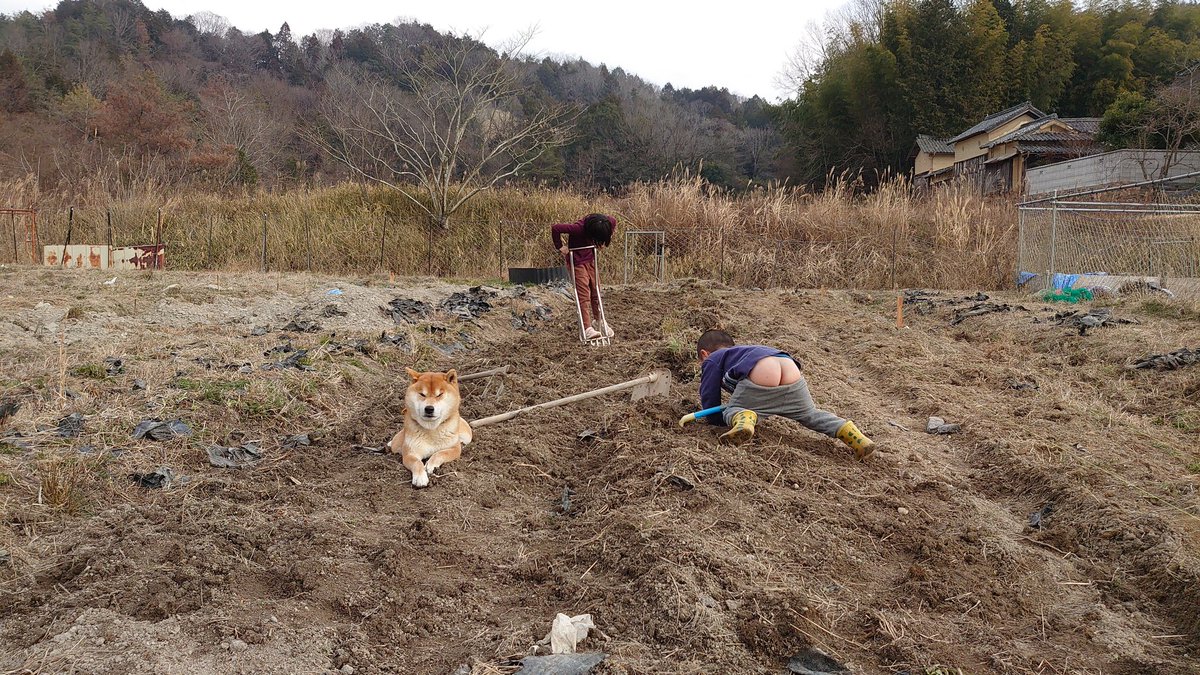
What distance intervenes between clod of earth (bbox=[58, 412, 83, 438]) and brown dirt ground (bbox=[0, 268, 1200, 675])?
0.08 meters

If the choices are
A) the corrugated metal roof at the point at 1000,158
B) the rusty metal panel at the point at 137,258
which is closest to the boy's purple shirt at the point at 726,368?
the rusty metal panel at the point at 137,258

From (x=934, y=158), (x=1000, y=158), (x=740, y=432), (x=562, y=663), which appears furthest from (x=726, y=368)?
(x=934, y=158)

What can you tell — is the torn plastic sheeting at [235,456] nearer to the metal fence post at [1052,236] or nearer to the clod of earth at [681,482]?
the clod of earth at [681,482]

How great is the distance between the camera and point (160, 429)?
4.82m

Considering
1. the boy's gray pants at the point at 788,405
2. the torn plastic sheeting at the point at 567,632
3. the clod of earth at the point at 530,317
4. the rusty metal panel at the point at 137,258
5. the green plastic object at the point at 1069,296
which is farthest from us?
the rusty metal panel at the point at 137,258

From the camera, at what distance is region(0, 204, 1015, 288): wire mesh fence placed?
55.9 ft

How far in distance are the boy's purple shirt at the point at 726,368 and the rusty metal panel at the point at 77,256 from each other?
12475 millimetres

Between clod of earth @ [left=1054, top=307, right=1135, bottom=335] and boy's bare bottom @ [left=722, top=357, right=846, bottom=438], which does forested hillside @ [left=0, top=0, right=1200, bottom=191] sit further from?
boy's bare bottom @ [left=722, top=357, right=846, bottom=438]

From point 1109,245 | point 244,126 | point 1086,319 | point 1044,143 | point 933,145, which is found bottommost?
point 1086,319

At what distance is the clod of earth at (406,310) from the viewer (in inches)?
381

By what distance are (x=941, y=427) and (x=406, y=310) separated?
6.64 metres

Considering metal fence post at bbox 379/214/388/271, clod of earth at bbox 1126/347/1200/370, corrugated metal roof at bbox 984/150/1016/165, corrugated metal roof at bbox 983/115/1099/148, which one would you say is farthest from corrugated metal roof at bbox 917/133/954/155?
clod of earth at bbox 1126/347/1200/370

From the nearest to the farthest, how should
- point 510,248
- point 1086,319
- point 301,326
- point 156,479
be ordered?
point 156,479, point 301,326, point 1086,319, point 510,248

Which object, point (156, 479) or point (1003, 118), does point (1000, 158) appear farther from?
point (156, 479)
